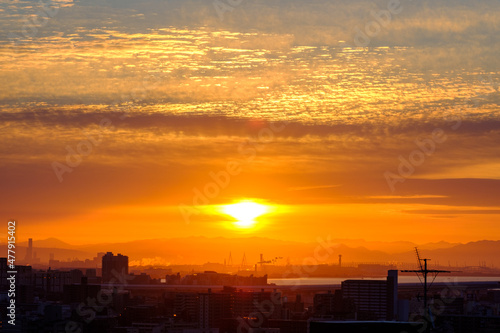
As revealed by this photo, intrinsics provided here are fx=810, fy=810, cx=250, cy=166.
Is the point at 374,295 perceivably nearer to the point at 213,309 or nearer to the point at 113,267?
the point at 213,309

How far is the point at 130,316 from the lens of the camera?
3221 inches

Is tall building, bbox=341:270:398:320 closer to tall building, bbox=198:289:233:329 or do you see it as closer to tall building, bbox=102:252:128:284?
tall building, bbox=198:289:233:329

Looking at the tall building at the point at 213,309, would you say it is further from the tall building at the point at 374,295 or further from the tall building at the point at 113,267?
the tall building at the point at 113,267

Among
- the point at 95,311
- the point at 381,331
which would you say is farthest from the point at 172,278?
the point at 381,331

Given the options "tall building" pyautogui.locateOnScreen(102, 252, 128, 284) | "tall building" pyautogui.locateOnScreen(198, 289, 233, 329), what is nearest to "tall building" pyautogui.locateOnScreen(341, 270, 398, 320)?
"tall building" pyautogui.locateOnScreen(198, 289, 233, 329)

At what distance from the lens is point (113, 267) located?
156500mm

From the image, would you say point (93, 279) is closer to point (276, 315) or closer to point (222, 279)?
point (222, 279)

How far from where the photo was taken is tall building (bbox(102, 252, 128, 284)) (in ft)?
500

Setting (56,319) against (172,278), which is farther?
(172,278)

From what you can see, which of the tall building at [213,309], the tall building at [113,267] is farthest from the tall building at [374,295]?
the tall building at [113,267]

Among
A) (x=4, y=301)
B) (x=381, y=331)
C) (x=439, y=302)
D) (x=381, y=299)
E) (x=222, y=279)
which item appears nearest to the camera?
(x=381, y=331)

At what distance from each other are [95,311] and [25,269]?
32379 millimetres

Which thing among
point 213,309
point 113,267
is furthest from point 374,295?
point 113,267

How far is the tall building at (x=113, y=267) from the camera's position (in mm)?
152375
